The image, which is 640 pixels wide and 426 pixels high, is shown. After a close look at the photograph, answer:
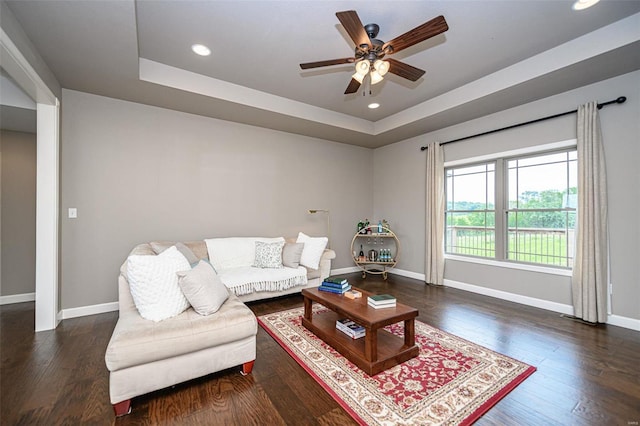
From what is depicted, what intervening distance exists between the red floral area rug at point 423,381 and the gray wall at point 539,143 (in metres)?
1.85

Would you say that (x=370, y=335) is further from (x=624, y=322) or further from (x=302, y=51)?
(x=624, y=322)

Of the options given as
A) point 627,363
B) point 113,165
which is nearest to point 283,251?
point 113,165

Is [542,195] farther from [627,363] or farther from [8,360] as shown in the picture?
[8,360]

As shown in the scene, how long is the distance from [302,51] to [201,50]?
3.50 feet

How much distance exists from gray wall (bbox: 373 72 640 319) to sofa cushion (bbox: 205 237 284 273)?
9.08ft

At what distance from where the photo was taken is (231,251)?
402 centimetres

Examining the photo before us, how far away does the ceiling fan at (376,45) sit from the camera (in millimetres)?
2002

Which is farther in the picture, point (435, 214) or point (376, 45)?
point (435, 214)

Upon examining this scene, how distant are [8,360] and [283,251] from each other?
286cm

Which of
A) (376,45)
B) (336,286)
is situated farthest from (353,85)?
(336,286)

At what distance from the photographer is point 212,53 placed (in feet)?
9.81

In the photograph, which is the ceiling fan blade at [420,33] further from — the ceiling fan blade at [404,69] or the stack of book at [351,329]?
the stack of book at [351,329]

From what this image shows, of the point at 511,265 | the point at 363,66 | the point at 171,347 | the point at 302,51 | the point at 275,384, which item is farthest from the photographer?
the point at 511,265

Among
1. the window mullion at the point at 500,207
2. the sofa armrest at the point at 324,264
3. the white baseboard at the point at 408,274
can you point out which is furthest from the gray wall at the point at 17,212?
the window mullion at the point at 500,207
